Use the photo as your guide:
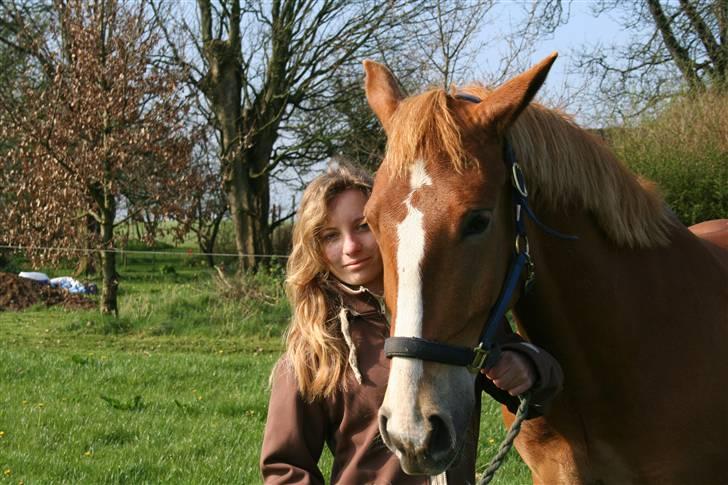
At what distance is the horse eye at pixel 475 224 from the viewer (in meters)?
2.02

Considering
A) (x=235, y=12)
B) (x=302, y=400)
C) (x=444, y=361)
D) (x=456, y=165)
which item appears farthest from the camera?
(x=235, y=12)

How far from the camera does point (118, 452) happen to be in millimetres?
4621

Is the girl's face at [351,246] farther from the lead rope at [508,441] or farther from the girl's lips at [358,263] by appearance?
the lead rope at [508,441]

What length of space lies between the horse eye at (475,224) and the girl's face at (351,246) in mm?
514

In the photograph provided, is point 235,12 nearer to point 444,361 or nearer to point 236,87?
point 236,87

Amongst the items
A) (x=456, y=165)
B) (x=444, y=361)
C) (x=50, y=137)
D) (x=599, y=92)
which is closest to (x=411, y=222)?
(x=456, y=165)

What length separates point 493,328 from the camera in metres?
2.09

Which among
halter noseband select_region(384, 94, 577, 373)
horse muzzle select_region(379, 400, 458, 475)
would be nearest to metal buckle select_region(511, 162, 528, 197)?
halter noseband select_region(384, 94, 577, 373)

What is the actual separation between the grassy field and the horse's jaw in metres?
2.60

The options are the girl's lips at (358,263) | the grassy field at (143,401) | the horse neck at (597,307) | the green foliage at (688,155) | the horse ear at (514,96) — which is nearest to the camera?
the horse ear at (514,96)

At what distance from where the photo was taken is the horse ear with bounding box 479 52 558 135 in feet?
6.91

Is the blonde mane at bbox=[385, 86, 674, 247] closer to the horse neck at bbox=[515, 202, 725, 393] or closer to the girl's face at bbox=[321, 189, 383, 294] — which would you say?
the horse neck at bbox=[515, 202, 725, 393]

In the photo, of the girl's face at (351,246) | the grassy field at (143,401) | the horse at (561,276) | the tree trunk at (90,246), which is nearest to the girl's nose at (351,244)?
the girl's face at (351,246)

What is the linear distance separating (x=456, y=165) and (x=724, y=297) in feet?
3.68
